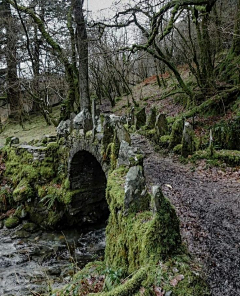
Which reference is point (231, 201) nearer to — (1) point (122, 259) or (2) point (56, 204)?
(1) point (122, 259)

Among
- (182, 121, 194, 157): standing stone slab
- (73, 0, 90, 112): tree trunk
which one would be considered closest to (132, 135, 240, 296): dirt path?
(182, 121, 194, 157): standing stone slab

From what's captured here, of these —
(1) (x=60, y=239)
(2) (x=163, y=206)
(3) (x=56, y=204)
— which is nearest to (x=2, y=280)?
(1) (x=60, y=239)

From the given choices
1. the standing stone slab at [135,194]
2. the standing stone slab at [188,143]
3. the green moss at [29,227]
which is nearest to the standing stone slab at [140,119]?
the standing stone slab at [188,143]

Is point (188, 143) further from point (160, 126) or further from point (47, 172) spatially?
point (47, 172)

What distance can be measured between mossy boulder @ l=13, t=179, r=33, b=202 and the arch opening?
2.03 metres

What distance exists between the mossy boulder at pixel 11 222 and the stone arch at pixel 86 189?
2315 millimetres

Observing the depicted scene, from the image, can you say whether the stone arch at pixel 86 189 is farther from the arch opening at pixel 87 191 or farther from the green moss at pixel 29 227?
the green moss at pixel 29 227

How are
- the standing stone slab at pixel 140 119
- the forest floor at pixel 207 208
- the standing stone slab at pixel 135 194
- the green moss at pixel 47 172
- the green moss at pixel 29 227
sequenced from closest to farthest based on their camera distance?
the forest floor at pixel 207 208 < the standing stone slab at pixel 135 194 < the green moss at pixel 29 227 < the standing stone slab at pixel 140 119 < the green moss at pixel 47 172

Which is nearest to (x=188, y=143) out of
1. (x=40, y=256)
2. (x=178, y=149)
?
(x=178, y=149)

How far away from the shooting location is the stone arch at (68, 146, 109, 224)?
10506 mm

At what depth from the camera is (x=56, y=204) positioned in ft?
35.4

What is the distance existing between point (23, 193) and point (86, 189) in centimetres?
278

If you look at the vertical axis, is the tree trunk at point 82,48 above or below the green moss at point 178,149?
above

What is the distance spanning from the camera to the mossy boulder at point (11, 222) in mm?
10424
